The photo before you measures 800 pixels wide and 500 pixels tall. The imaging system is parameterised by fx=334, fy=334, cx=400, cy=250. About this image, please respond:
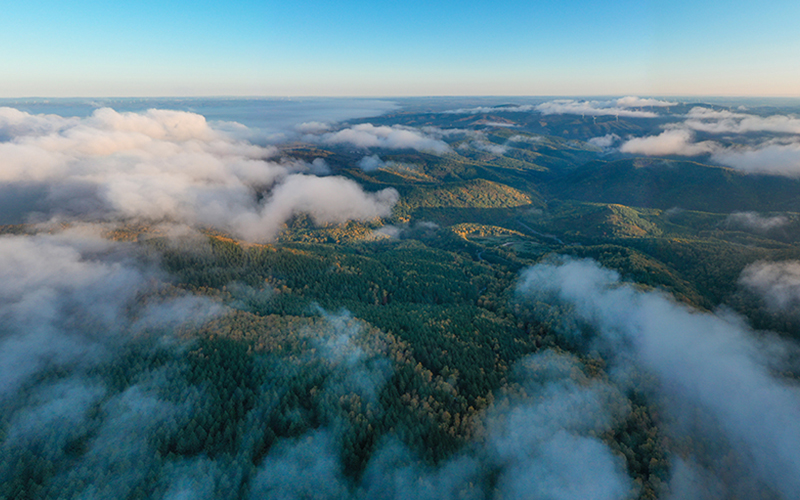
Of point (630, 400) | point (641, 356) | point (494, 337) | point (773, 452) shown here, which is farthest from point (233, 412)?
point (773, 452)

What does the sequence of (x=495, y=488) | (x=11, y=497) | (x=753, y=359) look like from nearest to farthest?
(x=11, y=497)
(x=495, y=488)
(x=753, y=359)

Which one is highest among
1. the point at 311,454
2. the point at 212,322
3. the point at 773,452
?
the point at 212,322

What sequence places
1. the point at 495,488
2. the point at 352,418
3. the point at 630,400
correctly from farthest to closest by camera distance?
the point at 630,400 → the point at 352,418 → the point at 495,488

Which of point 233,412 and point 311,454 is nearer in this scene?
point 311,454

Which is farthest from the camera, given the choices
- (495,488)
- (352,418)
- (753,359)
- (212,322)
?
(212,322)

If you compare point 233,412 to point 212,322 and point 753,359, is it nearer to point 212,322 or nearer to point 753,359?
point 212,322

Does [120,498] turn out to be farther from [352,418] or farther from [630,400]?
[630,400]

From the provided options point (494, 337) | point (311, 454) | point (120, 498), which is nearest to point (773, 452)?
point (494, 337)

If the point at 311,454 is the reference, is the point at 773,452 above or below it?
below

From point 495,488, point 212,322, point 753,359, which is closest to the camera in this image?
point 495,488
